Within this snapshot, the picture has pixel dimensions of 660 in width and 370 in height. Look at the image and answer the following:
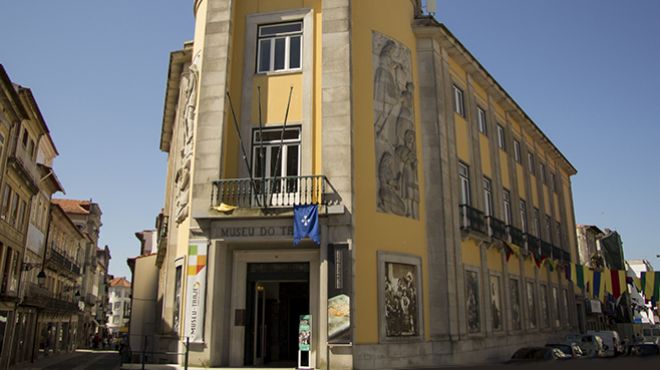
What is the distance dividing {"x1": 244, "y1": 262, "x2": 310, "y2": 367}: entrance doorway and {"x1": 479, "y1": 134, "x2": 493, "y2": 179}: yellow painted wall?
11.9m

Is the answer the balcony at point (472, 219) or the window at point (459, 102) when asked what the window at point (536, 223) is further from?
the window at point (459, 102)

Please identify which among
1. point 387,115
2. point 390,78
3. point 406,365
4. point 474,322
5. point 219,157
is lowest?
point 406,365

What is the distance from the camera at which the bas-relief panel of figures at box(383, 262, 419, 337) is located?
16.8m

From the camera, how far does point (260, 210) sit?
52.5ft

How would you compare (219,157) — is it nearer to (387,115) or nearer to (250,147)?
(250,147)

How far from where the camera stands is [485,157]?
25938 millimetres

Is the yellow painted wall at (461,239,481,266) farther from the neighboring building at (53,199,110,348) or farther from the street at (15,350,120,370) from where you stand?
the neighboring building at (53,199,110,348)

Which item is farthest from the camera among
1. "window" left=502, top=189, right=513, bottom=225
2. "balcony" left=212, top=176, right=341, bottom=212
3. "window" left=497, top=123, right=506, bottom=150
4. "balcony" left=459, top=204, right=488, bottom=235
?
"window" left=497, top=123, right=506, bottom=150

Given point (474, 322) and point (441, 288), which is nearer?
point (441, 288)

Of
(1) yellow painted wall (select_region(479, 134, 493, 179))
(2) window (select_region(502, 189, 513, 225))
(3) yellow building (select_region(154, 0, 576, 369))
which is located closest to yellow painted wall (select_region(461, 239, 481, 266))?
(3) yellow building (select_region(154, 0, 576, 369))

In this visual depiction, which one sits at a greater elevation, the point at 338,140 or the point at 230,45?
the point at 230,45

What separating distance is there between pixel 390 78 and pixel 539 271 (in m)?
16.3

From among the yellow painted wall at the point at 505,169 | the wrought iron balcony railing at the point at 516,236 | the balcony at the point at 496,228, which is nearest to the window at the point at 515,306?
the wrought iron balcony railing at the point at 516,236

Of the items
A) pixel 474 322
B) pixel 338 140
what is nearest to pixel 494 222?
pixel 474 322
